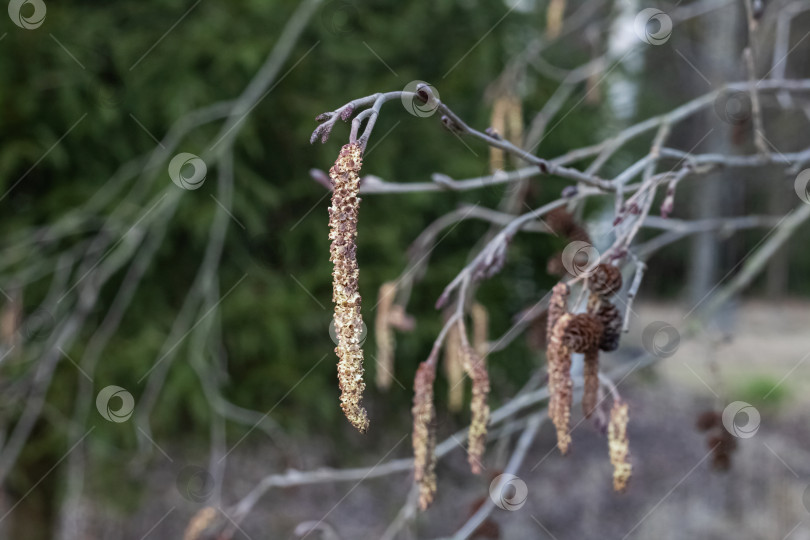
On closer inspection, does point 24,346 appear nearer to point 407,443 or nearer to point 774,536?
point 407,443

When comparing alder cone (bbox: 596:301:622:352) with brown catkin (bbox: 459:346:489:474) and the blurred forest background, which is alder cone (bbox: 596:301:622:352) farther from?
the blurred forest background

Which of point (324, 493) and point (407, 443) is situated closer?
point (407, 443)

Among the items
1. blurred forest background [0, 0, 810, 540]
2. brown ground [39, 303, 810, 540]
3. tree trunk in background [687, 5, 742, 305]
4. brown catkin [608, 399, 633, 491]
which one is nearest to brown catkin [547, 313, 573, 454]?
brown catkin [608, 399, 633, 491]

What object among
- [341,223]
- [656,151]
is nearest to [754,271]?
[656,151]

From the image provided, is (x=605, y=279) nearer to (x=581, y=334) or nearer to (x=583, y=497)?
(x=581, y=334)

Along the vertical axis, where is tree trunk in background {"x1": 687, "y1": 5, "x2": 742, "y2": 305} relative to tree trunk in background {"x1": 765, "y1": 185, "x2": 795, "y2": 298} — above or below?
above

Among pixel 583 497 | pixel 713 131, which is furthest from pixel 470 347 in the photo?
pixel 713 131
